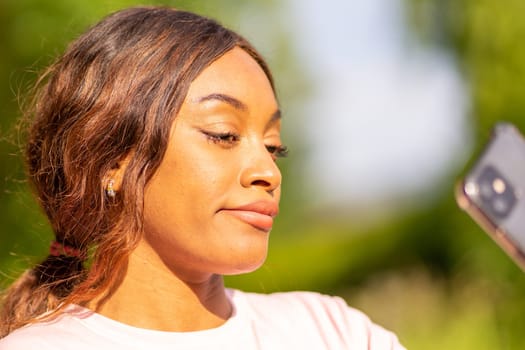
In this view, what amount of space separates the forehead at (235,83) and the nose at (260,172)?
113mm

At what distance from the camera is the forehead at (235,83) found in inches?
79.0

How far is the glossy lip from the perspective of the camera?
196 centimetres

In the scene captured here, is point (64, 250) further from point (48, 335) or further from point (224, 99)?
point (224, 99)

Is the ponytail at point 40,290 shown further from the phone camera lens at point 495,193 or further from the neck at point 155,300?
the phone camera lens at point 495,193

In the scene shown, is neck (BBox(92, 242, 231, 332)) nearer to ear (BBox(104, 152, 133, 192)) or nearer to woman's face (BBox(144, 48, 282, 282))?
woman's face (BBox(144, 48, 282, 282))

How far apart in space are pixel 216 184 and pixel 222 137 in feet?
0.37

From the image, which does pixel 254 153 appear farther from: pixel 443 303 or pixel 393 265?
pixel 393 265

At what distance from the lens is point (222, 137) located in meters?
1.99

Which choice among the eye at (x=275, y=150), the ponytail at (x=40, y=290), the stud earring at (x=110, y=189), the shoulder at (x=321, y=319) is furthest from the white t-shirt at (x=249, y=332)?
the eye at (x=275, y=150)

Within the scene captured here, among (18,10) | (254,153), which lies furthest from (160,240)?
(18,10)

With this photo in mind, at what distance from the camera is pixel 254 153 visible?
2.00m

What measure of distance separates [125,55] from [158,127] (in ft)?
0.67

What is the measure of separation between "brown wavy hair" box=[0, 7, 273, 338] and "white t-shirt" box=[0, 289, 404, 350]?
9 cm

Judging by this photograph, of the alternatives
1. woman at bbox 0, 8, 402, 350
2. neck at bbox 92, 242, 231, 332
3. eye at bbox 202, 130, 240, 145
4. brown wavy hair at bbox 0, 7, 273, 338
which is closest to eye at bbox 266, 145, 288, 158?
woman at bbox 0, 8, 402, 350
